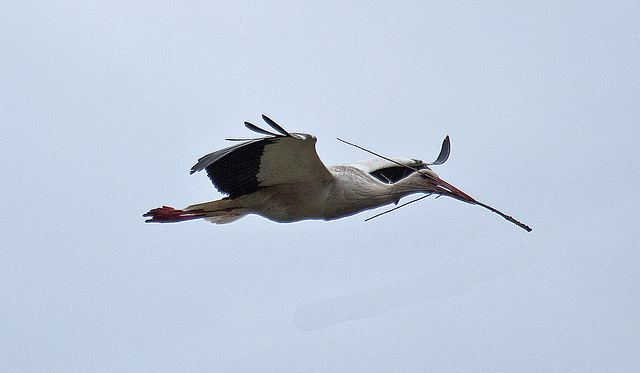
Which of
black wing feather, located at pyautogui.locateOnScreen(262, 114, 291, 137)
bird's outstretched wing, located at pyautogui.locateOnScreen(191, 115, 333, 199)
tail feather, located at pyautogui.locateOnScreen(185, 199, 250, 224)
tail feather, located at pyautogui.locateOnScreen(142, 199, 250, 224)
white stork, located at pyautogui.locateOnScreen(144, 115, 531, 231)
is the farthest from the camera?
tail feather, located at pyautogui.locateOnScreen(142, 199, 250, 224)

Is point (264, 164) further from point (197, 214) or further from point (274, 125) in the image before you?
point (197, 214)

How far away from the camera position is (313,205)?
22.5 ft

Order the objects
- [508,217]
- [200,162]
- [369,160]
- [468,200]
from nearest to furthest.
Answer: [200,162], [508,217], [468,200], [369,160]

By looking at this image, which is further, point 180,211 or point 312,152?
point 180,211

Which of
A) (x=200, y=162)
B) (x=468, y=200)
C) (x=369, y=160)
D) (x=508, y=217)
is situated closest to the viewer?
(x=200, y=162)

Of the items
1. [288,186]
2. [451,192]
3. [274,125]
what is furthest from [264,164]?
[451,192]

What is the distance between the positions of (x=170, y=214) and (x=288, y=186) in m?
1.03

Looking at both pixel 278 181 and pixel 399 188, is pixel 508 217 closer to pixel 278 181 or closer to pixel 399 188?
pixel 399 188

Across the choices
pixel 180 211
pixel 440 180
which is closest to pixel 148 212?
pixel 180 211

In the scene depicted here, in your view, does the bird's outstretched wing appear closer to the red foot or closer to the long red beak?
the red foot

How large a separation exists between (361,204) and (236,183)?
0.97 m

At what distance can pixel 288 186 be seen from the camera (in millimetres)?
6867

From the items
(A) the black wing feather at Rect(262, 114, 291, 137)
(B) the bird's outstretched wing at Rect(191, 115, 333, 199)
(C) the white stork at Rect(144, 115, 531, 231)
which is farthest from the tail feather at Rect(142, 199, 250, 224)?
(A) the black wing feather at Rect(262, 114, 291, 137)

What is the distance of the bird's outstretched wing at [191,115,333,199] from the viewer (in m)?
6.24
